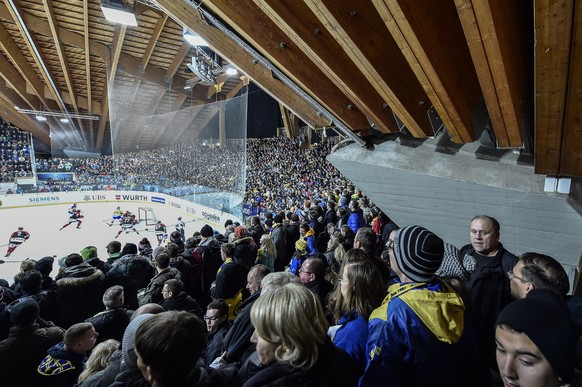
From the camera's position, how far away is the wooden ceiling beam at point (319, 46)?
2662 mm

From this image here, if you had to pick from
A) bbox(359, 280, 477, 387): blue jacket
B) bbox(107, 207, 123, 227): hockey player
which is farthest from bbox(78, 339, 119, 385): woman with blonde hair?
bbox(107, 207, 123, 227): hockey player

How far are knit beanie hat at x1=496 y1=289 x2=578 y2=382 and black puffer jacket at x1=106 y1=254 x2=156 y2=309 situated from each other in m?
3.55

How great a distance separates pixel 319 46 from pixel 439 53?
107 centimetres

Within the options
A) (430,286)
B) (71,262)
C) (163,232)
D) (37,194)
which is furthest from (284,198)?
(430,286)

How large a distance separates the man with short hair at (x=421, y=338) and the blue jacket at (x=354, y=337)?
17cm

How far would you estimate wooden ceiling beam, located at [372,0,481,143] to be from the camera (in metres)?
2.14

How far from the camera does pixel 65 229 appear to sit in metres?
11.9

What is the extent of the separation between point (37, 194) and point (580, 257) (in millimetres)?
18071

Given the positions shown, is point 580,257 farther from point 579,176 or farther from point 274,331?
point 274,331

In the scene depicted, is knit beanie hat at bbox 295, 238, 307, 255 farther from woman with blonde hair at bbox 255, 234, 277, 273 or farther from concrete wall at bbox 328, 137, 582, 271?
concrete wall at bbox 328, 137, 582, 271

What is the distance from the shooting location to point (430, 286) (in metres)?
1.32

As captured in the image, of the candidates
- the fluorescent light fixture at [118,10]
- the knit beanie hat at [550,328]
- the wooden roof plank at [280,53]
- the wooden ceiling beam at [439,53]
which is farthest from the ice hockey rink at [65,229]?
the knit beanie hat at [550,328]

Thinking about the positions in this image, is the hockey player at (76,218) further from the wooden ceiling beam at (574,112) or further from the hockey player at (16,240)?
the wooden ceiling beam at (574,112)

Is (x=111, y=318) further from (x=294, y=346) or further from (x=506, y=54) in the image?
(x=506, y=54)
